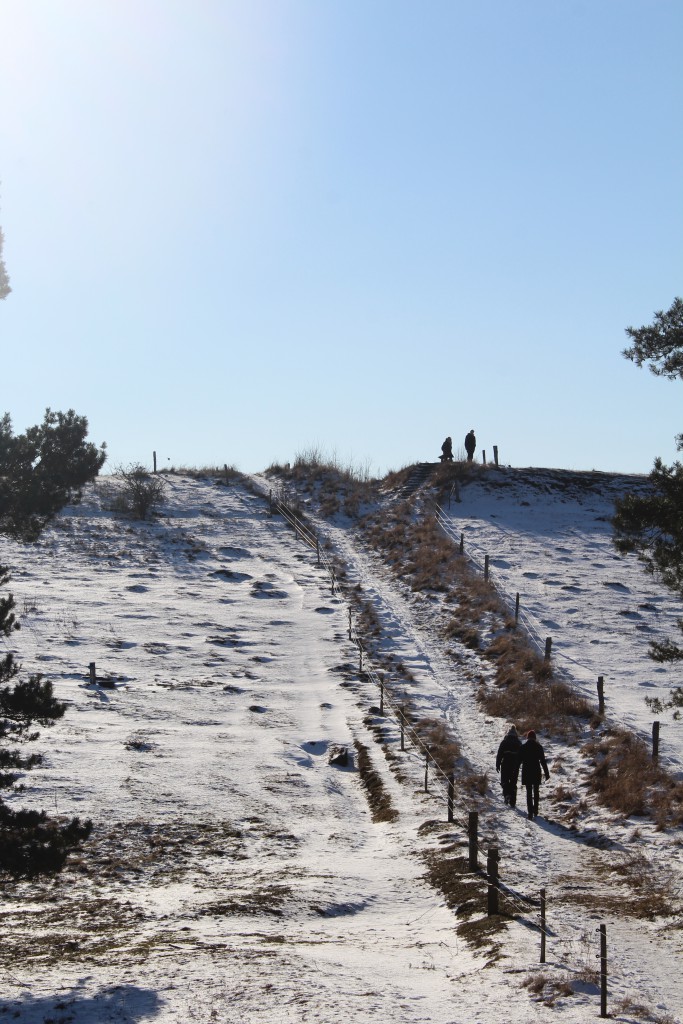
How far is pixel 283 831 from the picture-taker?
16531mm

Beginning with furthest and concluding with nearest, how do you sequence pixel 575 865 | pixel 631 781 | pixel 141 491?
pixel 141 491 < pixel 631 781 < pixel 575 865

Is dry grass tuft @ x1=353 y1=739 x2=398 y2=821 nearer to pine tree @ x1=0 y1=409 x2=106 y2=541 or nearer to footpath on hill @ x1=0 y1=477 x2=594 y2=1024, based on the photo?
footpath on hill @ x1=0 y1=477 x2=594 y2=1024

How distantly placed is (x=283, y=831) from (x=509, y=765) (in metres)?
4.65

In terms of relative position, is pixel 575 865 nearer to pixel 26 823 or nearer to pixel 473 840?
pixel 473 840

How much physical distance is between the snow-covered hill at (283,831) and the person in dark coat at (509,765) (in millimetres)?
690

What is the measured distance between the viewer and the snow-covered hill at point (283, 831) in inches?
384

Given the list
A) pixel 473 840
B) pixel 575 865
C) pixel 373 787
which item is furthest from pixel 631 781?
pixel 473 840

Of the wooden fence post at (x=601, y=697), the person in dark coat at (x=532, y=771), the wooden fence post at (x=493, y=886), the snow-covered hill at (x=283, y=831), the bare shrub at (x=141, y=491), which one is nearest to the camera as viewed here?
the snow-covered hill at (x=283, y=831)

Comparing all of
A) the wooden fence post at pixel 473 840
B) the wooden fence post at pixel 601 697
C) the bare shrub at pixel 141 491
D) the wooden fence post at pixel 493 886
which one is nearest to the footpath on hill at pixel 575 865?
the wooden fence post at pixel 493 886

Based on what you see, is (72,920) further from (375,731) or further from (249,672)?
(249,672)

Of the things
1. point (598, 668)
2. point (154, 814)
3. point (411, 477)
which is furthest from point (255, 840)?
point (411, 477)

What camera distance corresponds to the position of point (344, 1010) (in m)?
9.10

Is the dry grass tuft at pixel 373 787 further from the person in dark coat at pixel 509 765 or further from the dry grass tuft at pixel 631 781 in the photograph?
the dry grass tuft at pixel 631 781

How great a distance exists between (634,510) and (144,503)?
3845cm
